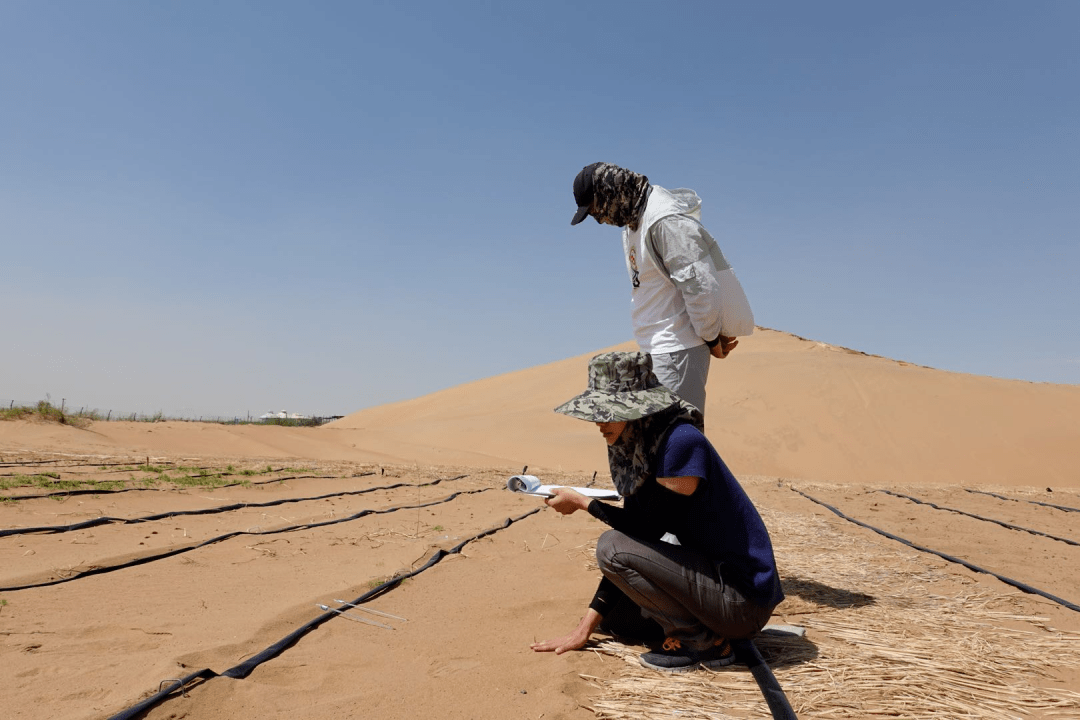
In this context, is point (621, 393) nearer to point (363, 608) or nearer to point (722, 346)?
point (722, 346)

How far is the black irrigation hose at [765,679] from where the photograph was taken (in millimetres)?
1992

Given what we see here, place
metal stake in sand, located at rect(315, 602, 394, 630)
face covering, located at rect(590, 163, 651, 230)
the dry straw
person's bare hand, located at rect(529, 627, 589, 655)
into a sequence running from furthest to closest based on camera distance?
face covering, located at rect(590, 163, 651, 230) < metal stake in sand, located at rect(315, 602, 394, 630) < person's bare hand, located at rect(529, 627, 589, 655) < the dry straw

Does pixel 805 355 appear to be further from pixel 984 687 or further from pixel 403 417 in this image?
pixel 984 687

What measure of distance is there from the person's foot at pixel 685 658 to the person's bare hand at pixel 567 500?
58 centimetres

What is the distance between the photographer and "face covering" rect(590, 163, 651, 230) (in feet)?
10.4


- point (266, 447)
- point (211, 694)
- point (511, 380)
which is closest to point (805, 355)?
point (511, 380)

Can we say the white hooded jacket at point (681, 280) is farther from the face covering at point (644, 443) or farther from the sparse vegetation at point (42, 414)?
the sparse vegetation at point (42, 414)

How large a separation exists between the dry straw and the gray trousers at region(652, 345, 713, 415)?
106 centimetres

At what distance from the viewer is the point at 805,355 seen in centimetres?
2669

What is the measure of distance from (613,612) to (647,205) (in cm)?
178

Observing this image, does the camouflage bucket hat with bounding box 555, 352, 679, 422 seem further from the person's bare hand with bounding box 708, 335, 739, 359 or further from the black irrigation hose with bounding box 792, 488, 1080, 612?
the black irrigation hose with bounding box 792, 488, 1080, 612

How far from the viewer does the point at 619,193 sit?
3.16 metres

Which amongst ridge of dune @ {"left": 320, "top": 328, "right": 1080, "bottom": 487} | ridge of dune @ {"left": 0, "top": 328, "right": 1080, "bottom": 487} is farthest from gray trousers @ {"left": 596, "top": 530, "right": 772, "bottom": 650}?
ridge of dune @ {"left": 320, "top": 328, "right": 1080, "bottom": 487}

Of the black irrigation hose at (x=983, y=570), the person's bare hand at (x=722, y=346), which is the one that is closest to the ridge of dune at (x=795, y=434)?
the black irrigation hose at (x=983, y=570)
